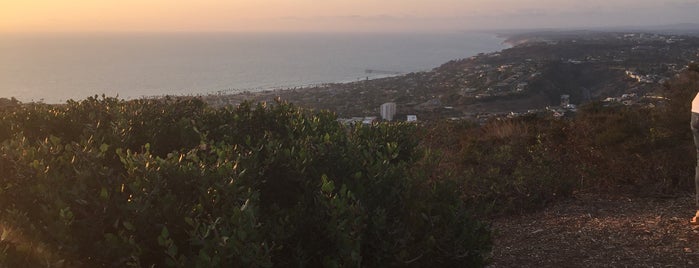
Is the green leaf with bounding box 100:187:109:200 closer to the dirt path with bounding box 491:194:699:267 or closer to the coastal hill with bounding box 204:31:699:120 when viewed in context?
the dirt path with bounding box 491:194:699:267

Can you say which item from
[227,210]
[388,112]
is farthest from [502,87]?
[227,210]

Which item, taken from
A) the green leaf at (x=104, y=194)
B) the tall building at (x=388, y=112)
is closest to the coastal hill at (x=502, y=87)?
the tall building at (x=388, y=112)

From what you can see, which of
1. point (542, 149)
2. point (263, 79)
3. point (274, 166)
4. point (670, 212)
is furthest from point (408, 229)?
point (263, 79)

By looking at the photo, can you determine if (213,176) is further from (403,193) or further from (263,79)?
(263,79)

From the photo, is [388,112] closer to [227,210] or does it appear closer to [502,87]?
[502,87]

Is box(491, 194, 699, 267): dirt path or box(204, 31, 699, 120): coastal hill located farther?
box(204, 31, 699, 120): coastal hill

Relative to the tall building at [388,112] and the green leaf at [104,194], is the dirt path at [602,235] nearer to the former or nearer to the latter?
the green leaf at [104,194]

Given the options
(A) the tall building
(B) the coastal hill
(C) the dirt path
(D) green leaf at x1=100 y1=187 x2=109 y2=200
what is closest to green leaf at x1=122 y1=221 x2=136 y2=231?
(D) green leaf at x1=100 y1=187 x2=109 y2=200
